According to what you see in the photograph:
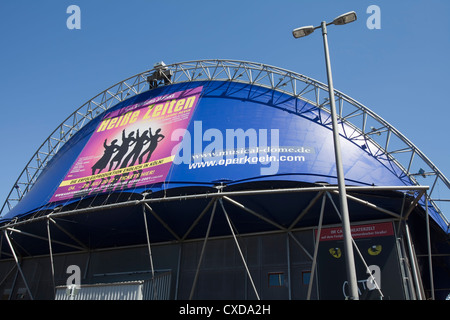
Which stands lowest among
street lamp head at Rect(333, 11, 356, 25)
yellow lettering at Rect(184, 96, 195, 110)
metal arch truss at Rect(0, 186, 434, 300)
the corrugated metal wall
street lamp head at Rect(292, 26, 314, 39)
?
the corrugated metal wall

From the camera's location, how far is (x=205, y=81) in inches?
1016

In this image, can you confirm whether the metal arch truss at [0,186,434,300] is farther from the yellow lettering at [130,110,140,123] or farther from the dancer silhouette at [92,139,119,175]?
the yellow lettering at [130,110,140,123]

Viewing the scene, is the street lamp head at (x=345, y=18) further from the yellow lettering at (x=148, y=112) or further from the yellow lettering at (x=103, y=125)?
the yellow lettering at (x=103, y=125)

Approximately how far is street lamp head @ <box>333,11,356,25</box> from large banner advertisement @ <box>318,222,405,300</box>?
34.7 feet

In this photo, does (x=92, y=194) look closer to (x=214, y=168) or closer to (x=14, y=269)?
(x=214, y=168)

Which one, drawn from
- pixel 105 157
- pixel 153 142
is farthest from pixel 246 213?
pixel 105 157

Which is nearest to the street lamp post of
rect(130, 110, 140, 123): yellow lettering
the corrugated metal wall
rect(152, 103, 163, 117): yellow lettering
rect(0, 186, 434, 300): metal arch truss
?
rect(0, 186, 434, 300): metal arch truss

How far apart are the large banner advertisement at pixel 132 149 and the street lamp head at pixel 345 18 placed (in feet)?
38.6

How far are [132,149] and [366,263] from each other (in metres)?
14.7

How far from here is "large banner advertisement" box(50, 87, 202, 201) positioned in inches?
837

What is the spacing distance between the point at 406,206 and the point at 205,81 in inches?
590

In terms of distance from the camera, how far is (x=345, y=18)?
11539mm

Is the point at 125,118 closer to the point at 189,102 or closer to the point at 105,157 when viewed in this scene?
the point at 105,157
